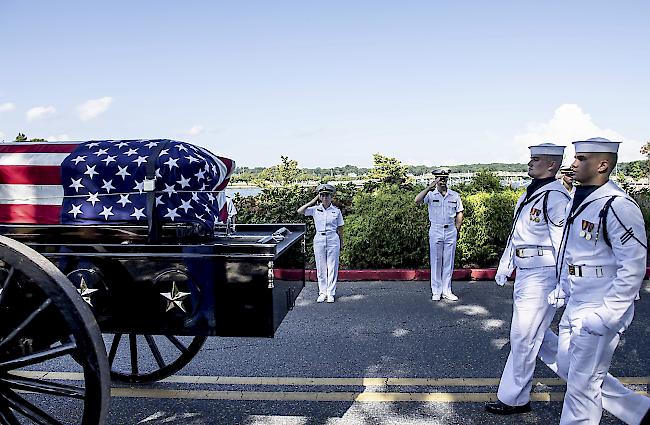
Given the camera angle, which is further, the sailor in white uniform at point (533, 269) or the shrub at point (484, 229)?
the shrub at point (484, 229)

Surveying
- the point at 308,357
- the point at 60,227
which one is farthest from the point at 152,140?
the point at 308,357

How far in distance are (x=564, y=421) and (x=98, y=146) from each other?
300 centimetres

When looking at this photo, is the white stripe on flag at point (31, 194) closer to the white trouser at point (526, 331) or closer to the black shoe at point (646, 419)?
the white trouser at point (526, 331)

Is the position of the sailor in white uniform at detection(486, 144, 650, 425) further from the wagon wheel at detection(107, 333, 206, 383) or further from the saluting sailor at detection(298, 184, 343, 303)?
the saluting sailor at detection(298, 184, 343, 303)

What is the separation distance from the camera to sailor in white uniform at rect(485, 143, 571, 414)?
149 inches

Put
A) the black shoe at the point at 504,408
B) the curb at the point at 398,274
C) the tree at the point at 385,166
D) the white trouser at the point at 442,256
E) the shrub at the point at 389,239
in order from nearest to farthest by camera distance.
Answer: the black shoe at the point at 504,408, the white trouser at the point at 442,256, the curb at the point at 398,274, the shrub at the point at 389,239, the tree at the point at 385,166

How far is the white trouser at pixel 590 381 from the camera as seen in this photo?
3109mm

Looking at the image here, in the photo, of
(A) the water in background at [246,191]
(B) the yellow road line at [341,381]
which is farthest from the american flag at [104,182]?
(A) the water in background at [246,191]

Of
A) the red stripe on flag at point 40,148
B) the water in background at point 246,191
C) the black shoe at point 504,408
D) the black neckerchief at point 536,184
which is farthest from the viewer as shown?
the water in background at point 246,191

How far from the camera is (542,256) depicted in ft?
12.9

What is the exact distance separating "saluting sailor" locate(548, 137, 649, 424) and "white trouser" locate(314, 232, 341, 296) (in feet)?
12.9

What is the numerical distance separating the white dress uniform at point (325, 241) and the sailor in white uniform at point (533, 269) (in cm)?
338

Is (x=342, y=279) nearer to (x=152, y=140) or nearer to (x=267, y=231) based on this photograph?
(x=267, y=231)

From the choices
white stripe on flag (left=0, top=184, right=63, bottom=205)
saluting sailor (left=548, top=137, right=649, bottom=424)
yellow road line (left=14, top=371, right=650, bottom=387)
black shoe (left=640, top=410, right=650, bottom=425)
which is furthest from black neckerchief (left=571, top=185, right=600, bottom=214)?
white stripe on flag (left=0, top=184, right=63, bottom=205)
